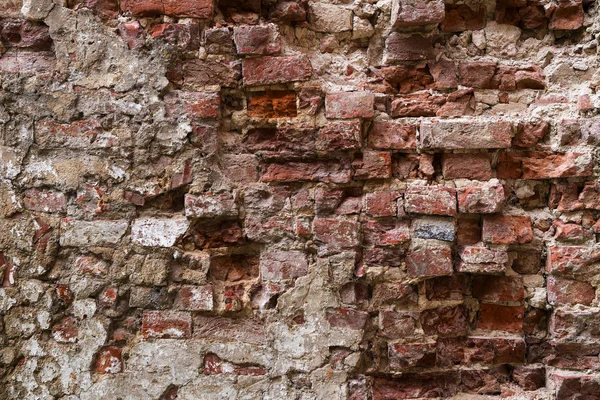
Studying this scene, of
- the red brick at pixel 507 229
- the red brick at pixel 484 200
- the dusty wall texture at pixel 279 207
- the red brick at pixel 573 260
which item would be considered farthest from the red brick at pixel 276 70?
the red brick at pixel 573 260

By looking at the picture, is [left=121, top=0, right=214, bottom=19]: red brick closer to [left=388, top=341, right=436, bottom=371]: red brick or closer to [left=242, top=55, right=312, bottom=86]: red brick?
[left=242, top=55, right=312, bottom=86]: red brick

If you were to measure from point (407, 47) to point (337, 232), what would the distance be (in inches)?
24.6

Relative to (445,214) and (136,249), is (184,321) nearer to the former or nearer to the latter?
(136,249)

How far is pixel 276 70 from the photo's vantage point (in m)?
1.47

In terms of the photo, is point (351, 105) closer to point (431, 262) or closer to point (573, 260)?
point (431, 262)

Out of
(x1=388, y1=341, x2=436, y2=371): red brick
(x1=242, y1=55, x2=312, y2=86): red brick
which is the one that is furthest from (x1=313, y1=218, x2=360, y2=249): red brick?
(x1=242, y1=55, x2=312, y2=86): red brick

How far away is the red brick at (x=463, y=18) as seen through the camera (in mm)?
1514

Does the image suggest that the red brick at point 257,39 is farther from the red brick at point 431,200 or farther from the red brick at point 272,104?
the red brick at point 431,200

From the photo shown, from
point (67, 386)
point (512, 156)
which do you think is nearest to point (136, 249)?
point (67, 386)

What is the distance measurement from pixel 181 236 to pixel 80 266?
0.34m

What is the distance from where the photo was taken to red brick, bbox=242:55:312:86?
1.47m

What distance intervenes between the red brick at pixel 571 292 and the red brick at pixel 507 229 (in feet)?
0.55

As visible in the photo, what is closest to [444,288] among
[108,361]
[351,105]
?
[351,105]

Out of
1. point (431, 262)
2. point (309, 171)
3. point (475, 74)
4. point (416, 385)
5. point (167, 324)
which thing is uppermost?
point (475, 74)
